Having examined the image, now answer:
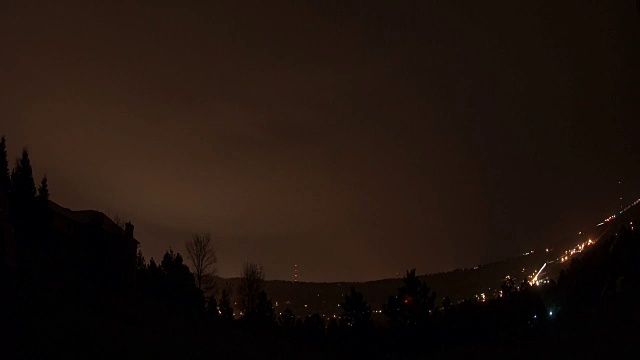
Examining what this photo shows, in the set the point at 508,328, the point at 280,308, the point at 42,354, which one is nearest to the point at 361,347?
the point at 508,328

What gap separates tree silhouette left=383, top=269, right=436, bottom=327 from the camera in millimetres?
49188

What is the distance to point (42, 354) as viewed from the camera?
17516mm

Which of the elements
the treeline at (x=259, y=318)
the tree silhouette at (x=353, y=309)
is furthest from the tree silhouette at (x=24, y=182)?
the tree silhouette at (x=353, y=309)

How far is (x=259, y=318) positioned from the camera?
159ft

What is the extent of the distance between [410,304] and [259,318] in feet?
37.3

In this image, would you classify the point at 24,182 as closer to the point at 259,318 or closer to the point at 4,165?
the point at 4,165

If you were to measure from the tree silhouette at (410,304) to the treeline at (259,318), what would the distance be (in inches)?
3.1

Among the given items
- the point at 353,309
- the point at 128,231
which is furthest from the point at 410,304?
the point at 128,231

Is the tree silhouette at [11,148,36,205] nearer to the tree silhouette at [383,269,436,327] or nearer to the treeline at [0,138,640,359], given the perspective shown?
the treeline at [0,138,640,359]

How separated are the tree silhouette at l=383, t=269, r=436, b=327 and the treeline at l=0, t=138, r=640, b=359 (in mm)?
79

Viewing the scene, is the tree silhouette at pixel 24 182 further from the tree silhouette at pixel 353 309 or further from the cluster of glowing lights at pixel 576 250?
the cluster of glowing lights at pixel 576 250

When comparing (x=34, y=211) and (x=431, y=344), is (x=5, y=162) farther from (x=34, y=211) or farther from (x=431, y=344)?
(x=431, y=344)

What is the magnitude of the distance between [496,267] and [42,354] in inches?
3532

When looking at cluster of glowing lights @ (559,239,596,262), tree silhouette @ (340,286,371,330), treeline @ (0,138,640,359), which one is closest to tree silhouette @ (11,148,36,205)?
treeline @ (0,138,640,359)
